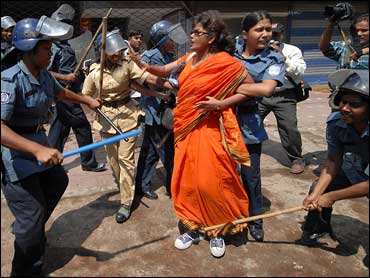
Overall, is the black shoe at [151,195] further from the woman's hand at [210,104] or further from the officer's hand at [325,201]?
the officer's hand at [325,201]

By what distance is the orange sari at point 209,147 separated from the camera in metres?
2.51

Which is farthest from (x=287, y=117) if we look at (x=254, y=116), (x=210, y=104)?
(x=210, y=104)

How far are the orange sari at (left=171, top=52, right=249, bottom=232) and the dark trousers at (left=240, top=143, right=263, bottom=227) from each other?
15 centimetres

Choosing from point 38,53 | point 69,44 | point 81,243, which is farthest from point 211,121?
point 69,44

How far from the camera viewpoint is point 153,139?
A: 359 centimetres

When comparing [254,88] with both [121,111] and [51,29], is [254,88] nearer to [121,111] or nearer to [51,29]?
[121,111]

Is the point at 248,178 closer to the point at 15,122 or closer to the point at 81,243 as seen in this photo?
the point at 81,243

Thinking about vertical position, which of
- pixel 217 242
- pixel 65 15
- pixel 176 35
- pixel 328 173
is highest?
pixel 65 15

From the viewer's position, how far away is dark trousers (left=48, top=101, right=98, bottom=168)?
165 inches

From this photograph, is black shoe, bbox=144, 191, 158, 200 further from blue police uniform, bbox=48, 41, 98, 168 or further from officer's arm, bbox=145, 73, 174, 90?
officer's arm, bbox=145, 73, 174, 90

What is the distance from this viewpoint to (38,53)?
88.6 inches

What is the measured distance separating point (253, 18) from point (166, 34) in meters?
1.00

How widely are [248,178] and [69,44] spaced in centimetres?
250

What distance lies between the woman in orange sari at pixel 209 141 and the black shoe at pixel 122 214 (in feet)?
2.02
